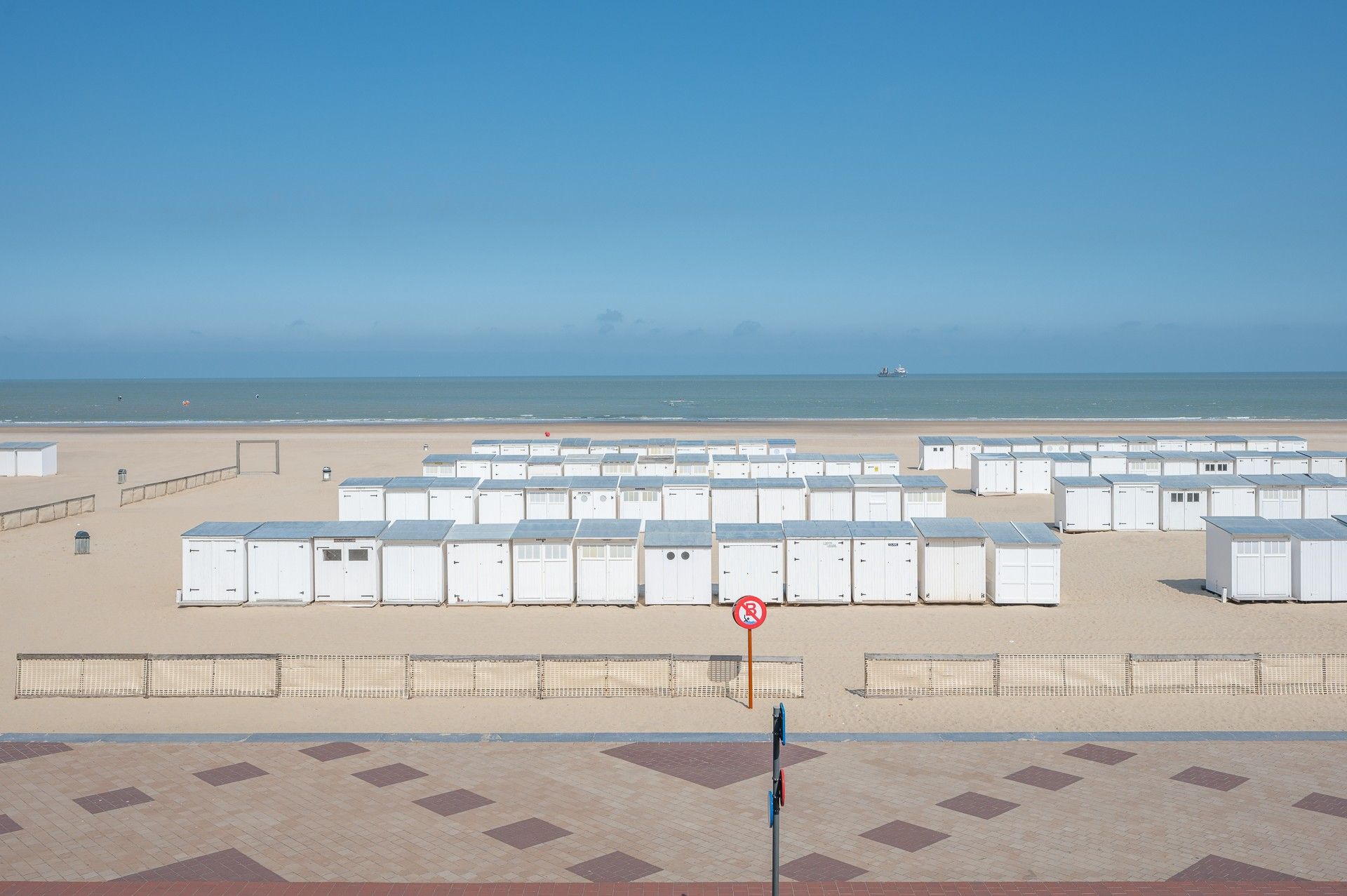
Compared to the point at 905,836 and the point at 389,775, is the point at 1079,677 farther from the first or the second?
the point at 389,775

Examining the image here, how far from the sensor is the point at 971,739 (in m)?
16.4

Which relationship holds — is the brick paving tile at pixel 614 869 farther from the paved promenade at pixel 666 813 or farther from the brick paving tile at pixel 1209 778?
the brick paving tile at pixel 1209 778

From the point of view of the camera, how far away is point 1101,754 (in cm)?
1562

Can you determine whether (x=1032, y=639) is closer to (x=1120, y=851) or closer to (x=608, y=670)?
(x=608, y=670)

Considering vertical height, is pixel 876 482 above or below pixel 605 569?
above

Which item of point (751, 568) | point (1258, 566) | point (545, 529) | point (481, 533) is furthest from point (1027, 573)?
point (481, 533)

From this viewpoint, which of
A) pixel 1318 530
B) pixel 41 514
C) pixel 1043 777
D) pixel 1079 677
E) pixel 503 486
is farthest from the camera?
pixel 41 514

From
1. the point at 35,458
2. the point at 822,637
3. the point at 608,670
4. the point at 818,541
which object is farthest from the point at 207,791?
the point at 35,458

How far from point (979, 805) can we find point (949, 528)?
50.5ft

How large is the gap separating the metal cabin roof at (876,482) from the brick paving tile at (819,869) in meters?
27.4

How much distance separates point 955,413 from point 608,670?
125m

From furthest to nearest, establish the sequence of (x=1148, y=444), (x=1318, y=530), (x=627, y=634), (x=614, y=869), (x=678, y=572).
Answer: (x=1148, y=444), (x=1318, y=530), (x=678, y=572), (x=627, y=634), (x=614, y=869)

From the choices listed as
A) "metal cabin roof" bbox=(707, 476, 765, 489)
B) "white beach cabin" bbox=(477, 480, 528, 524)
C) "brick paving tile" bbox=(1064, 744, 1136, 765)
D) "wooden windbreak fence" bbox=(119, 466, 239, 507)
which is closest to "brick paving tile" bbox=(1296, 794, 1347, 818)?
"brick paving tile" bbox=(1064, 744, 1136, 765)

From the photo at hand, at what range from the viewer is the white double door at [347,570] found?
27953mm
